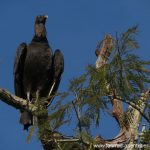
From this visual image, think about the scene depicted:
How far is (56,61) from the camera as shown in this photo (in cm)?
942

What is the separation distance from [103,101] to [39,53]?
417 centimetres

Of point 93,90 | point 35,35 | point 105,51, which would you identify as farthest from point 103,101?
point 35,35

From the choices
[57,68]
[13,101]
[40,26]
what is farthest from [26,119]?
[40,26]

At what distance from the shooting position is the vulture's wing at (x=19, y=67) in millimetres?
9128

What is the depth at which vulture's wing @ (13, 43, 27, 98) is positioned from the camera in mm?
9128

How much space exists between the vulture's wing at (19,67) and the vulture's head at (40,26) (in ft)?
1.91

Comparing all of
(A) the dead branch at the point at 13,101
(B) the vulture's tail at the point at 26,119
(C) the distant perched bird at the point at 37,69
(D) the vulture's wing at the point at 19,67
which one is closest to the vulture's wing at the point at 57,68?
(C) the distant perched bird at the point at 37,69

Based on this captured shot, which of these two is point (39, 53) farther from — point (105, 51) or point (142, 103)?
point (142, 103)

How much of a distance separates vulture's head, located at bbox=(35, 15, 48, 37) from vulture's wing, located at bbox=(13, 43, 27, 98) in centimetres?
58

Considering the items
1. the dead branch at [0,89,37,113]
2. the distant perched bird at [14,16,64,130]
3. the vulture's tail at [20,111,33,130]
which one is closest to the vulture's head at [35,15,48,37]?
the distant perched bird at [14,16,64,130]

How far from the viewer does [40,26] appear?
10.3 m

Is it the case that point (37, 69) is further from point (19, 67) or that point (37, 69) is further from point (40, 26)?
point (40, 26)

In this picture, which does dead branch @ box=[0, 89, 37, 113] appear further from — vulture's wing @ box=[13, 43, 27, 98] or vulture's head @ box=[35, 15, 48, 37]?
vulture's head @ box=[35, 15, 48, 37]

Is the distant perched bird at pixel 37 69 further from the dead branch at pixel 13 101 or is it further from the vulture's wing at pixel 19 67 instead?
the dead branch at pixel 13 101
